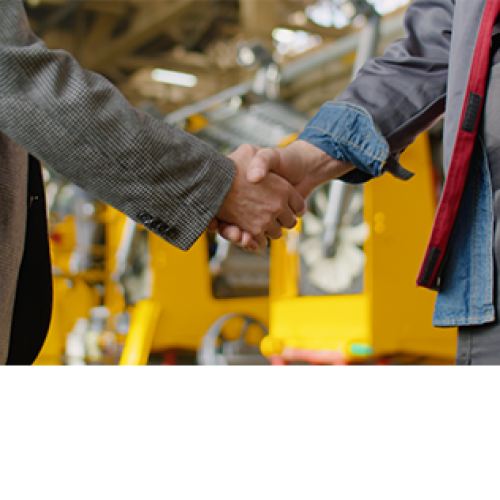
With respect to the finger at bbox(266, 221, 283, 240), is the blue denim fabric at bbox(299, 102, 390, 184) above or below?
above

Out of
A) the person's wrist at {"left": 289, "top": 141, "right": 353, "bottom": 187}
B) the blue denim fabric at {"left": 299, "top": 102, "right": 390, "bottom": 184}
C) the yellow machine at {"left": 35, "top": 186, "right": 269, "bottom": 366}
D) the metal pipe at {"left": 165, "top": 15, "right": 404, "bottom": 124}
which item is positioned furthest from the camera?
the yellow machine at {"left": 35, "top": 186, "right": 269, "bottom": 366}

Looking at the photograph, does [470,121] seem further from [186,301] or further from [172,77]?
[172,77]

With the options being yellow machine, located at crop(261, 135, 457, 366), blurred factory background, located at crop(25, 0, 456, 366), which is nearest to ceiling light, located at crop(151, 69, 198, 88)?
blurred factory background, located at crop(25, 0, 456, 366)

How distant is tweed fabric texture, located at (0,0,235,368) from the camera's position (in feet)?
3.09

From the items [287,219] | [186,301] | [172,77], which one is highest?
[172,77]

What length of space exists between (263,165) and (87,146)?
0.39m

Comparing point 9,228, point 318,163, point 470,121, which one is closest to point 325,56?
point 318,163

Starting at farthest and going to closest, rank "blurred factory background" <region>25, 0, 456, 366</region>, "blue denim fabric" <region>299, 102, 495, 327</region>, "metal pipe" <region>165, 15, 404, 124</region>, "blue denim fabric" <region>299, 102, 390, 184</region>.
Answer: "metal pipe" <region>165, 15, 404, 124</region> → "blurred factory background" <region>25, 0, 456, 366</region> → "blue denim fabric" <region>299, 102, 390, 184</region> → "blue denim fabric" <region>299, 102, 495, 327</region>

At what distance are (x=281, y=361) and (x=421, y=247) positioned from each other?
86 centimetres

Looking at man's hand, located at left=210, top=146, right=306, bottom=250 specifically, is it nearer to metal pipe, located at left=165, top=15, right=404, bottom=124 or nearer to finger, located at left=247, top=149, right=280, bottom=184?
finger, located at left=247, top=149, right=280, bottom=184

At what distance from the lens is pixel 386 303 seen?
8.04ft
